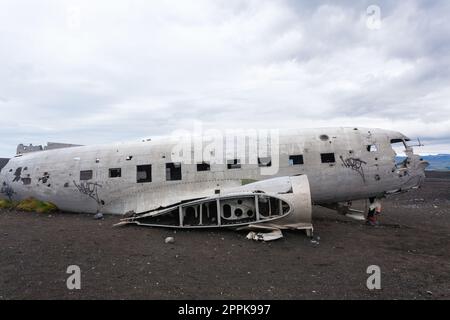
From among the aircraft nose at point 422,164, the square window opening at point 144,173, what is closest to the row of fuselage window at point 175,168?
the square window opening at point 144,173

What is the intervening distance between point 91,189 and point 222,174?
696 centimetres

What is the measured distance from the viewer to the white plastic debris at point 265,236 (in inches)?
506

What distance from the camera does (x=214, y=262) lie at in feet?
34.6

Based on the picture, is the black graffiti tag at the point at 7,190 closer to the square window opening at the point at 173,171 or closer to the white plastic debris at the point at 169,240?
the square window opening at the point at 173,171

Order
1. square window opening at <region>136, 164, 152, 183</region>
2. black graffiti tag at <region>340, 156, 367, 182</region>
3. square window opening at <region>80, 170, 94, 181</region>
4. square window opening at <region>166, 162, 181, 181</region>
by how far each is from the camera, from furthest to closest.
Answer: square window opening at <region>80, 170, 94, 181</region>
square window opening at <region>136, 164, 152, 183</region>
square window opening at <region>166, 162, 181, 181</region>
black graffiti tag at <region>340, 156, 367, 182</region>

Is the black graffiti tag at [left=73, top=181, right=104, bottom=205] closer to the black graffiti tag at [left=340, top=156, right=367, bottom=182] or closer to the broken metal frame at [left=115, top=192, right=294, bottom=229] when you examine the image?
the broken metal frame at [left=115, top=192, right=294, bottom=229]

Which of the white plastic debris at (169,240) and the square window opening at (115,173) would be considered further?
the square window opening at (115,173)

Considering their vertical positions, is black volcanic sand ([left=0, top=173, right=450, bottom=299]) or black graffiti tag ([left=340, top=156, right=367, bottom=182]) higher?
black graffiti tag ([left=340, top=156, right=367, bottom=182])

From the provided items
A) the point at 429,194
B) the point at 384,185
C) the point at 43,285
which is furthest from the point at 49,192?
the point at 429,194

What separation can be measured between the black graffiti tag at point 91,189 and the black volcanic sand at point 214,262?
1312 mm

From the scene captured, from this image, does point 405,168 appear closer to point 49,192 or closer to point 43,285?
point 43,285

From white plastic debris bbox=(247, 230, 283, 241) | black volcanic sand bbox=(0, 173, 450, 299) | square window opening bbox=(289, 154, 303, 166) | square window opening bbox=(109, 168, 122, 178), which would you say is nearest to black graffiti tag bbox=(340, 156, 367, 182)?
square window opening bbox=(289, 154, 303, 166)

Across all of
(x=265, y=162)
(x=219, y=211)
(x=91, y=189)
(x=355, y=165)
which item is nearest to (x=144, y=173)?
(x=91, y=189)

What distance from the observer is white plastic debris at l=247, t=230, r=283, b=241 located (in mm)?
12841
